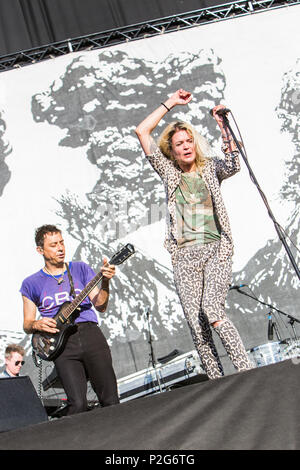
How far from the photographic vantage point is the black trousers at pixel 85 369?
10.2 ft

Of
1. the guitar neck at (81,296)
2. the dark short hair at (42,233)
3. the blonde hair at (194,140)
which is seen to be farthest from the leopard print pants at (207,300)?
the dark short hair at (42,233)

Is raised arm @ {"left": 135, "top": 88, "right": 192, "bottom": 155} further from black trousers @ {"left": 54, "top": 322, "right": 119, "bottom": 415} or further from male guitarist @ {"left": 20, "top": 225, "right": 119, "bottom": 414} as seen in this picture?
black trousers @ {"left": 54, "top": 322, "right": 119, "bottom": 415}

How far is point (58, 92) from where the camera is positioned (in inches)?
259

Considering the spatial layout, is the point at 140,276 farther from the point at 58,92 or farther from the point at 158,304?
the point at 58,92

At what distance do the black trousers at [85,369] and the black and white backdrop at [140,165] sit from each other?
2.39 m

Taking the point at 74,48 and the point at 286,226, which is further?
the point at 74,48

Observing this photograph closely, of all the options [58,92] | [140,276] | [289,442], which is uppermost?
[58,92]

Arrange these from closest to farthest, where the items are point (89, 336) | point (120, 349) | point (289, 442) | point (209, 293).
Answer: point (289, 442) < point (209, 293) < point (89, 336) < point (120, 349)

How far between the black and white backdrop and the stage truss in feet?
0.34

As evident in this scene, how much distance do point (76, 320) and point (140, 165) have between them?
3.14m

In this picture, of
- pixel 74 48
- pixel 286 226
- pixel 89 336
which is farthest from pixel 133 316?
pixel 74 48

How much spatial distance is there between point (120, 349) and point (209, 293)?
300 cm

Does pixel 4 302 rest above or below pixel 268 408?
above

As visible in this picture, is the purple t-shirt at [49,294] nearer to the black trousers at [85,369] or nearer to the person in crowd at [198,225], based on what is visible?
the black trousers at [85,369]
